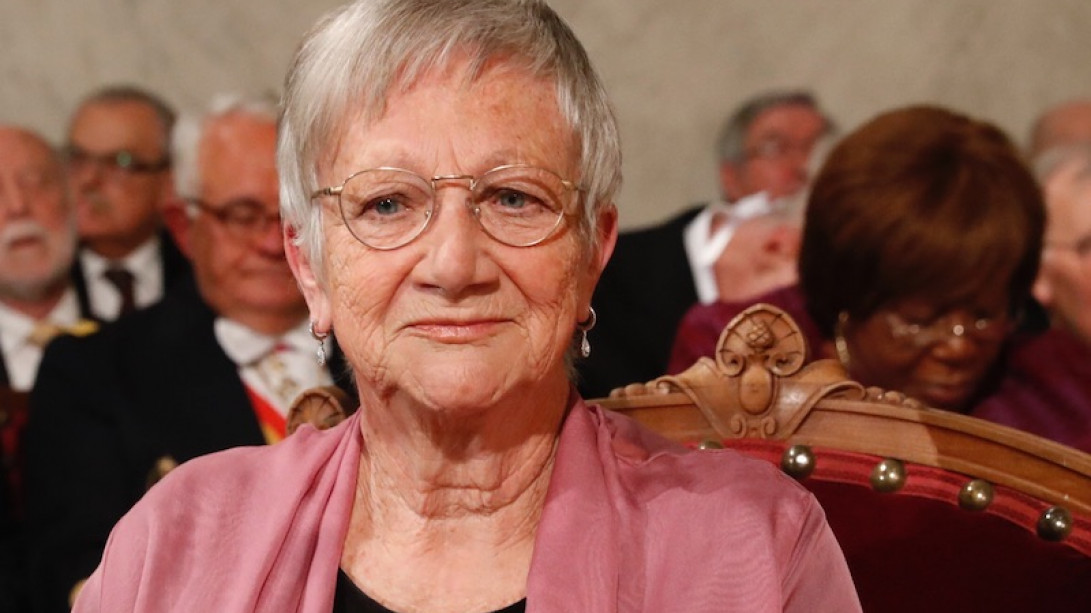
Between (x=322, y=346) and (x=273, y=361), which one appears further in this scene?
(x=273, y=361)

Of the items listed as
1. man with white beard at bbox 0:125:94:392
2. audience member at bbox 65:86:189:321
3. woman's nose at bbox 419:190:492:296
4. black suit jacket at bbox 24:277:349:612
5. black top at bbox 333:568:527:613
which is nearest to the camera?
woman's nose at bbox 419:190:492:296

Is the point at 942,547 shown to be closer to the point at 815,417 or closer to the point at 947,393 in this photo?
the point at 815,417

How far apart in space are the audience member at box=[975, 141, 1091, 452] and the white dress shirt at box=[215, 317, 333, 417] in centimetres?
120

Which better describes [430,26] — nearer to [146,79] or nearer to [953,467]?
[953,467]

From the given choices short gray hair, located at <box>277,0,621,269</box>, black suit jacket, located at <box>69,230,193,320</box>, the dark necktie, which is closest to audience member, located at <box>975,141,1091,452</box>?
short gray hair, located at <box>277,0,621,269</box>

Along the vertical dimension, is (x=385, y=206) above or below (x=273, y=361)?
above

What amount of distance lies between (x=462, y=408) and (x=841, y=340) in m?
1.27

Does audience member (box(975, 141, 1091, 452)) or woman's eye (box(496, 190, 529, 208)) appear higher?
woman's eye (box(496, 190, 529, 208))

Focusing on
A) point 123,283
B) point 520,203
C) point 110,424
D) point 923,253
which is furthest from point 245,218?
point 520,203

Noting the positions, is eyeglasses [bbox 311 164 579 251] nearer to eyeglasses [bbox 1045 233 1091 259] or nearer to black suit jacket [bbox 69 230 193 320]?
eyeglasses [bbox 1045 233 1091 259]

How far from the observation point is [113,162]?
149 inches

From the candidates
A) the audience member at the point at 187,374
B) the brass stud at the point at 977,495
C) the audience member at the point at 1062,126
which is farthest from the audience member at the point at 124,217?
the brass stud at the point at 977,495

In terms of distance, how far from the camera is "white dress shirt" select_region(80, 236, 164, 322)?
3.73 metres

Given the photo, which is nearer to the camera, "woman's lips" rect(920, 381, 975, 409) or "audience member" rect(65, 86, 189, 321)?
"woman's lips" rect(920, 381, 975, 409)
